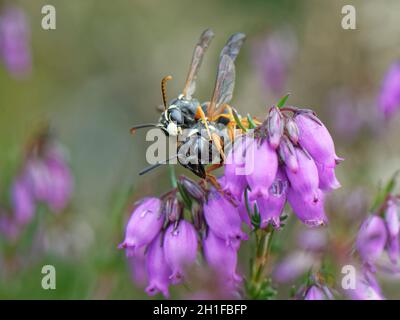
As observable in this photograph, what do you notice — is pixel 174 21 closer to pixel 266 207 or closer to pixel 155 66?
pixel 155 66

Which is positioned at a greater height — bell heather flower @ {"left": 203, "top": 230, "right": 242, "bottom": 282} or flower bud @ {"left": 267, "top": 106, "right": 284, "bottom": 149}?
flower bud @ {"left": 267, "top": 106, "right": 284, "bottom": 149}

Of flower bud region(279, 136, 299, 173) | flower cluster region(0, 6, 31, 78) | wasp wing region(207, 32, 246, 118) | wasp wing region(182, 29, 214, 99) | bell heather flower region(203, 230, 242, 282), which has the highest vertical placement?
flower cluster region(0, 6, 31, 78)

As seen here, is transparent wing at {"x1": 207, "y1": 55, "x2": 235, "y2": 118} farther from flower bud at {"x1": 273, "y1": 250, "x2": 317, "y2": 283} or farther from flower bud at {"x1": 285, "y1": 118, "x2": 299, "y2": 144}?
flower bud at {"x1": 273, "y1": 250, "x2": 317, "y2": 283}

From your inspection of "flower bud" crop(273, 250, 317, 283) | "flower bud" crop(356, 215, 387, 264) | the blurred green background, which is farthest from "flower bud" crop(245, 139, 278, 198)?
the blurred green background

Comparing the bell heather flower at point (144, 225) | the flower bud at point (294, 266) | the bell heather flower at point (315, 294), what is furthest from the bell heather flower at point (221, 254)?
the flower bud at point (294, 266)

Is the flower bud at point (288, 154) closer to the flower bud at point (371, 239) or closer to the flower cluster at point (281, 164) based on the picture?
the flower cluster at point (281, 164)

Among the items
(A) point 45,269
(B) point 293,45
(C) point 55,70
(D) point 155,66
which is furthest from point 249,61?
(A) point 45,269

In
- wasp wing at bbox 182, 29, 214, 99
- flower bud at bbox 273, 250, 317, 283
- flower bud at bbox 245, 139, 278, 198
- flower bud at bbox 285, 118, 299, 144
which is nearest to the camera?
flower bud at bbox 245, 139, 278, 198
